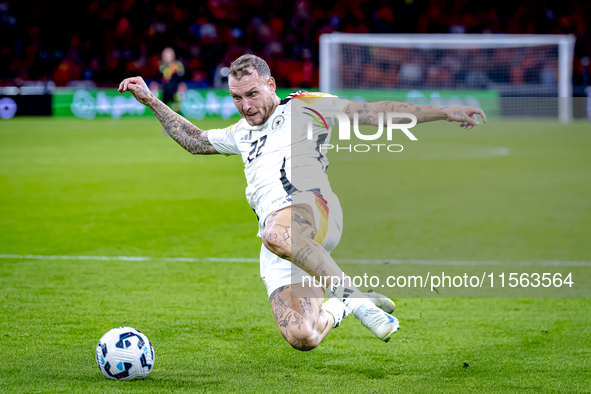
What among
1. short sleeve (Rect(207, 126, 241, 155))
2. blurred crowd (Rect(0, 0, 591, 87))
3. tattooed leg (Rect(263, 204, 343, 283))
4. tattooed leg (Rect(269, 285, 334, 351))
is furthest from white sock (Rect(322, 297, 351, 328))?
blurred crowd (Rect(0, 0, 591, 87))

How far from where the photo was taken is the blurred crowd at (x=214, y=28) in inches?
1009

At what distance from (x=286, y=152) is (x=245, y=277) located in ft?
6.85

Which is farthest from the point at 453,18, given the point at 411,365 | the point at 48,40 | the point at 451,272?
the point at 411,365

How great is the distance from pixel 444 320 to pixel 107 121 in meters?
20.1

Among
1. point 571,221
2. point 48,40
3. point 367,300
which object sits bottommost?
point 571,221

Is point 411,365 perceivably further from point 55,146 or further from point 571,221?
point 55,146

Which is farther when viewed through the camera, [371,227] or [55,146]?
[55,146]

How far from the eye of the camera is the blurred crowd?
25625 mm

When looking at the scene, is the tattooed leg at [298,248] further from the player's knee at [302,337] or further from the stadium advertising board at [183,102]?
the stadium advertising board at [183,102]

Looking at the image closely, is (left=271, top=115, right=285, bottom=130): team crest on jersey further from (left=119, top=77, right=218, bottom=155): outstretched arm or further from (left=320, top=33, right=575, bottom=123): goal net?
(left=320, top=33, right=575, bottom=123): goal net

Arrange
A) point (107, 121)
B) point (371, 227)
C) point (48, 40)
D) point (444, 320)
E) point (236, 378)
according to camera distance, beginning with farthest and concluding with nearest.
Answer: point (48, 40)
point (107, 121)
point (371, 227)
point (444, 320)
point (236, 378)

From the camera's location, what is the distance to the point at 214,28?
27.6m

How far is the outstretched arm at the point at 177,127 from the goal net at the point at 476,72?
14.3 m

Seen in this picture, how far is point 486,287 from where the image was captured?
567 cm
